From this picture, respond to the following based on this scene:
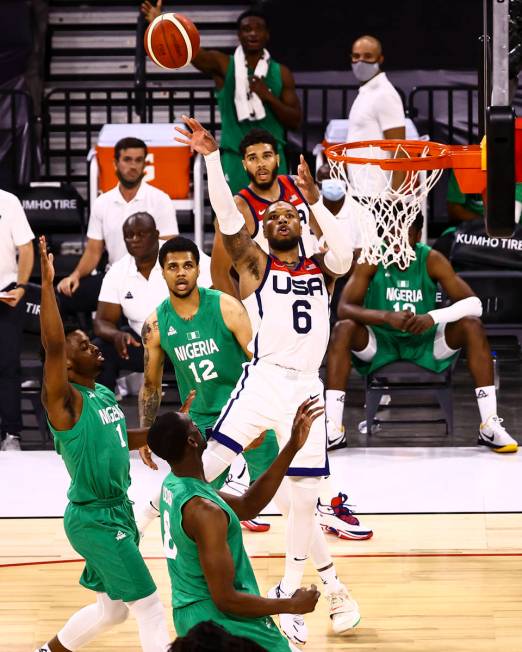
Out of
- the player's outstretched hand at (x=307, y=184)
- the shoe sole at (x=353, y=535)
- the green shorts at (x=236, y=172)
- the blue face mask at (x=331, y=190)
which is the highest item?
the green shorts at (x=236, y=172)

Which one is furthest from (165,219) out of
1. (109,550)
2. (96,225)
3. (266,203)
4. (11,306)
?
(109,550)

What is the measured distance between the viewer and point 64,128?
11773 mm

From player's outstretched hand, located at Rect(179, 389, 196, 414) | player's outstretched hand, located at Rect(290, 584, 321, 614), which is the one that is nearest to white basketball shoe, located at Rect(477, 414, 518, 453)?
player's outstretched hand, located at Rect(179, 389, 196, 414)

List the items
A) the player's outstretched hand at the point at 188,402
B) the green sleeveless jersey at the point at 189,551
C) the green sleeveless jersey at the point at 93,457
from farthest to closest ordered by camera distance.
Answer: the player's outstretched hand at the point at 188,402, the green sleeveless jersey at the point at 93,457, the green sleeveless jersey at the point at 189,551

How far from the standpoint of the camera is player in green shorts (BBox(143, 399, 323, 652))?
3830 millimetres

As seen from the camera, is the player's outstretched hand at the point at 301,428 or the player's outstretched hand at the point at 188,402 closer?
the player's outstretched hand at the point at 301,428

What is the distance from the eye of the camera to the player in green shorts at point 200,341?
5.86 m

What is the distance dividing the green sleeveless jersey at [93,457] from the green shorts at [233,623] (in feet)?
2.58

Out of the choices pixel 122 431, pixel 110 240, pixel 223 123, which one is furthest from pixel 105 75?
pixel 122 431

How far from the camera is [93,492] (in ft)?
15.3

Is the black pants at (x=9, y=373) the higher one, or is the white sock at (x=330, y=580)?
the black pants at (x=9, y=373)

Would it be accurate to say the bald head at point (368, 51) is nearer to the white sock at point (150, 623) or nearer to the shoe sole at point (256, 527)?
the shoe sole at point (256, 527)

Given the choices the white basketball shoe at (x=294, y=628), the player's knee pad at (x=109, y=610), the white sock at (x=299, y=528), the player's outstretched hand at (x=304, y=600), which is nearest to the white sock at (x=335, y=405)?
the white sock at (x=299, y=528)

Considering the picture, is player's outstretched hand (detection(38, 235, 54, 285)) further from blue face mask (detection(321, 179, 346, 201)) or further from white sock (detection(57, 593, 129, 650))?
blue face mask (detection(321, 179, 346, 201))
